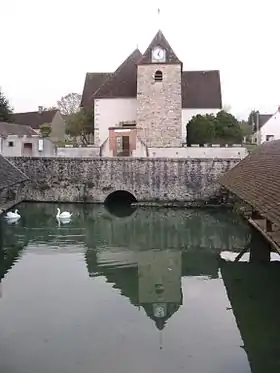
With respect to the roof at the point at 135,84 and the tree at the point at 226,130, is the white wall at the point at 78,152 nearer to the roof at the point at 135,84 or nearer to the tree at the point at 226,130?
the roof at the point at 135,84

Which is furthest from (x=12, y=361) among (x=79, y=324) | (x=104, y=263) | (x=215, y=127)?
(x=215, y=127)

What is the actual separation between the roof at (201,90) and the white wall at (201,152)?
740 cm

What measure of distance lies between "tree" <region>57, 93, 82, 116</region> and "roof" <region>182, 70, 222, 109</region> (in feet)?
48.8

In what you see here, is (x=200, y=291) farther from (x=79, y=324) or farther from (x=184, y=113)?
(x=184, y=113)

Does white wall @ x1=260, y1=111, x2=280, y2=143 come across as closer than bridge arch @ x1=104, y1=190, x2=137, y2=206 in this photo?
No

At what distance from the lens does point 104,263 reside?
13961mm

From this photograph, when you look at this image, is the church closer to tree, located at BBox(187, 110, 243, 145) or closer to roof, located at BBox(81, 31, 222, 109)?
roof, located at BBox(81, 31, 222, 109)

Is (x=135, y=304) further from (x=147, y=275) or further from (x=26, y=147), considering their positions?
(x=26, y=147)

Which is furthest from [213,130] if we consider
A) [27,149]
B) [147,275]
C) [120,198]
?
[147,275]

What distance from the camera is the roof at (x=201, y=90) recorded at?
3716 cm

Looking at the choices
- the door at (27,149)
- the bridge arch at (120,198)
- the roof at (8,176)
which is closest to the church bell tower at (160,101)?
the bridge arch at (120,198)

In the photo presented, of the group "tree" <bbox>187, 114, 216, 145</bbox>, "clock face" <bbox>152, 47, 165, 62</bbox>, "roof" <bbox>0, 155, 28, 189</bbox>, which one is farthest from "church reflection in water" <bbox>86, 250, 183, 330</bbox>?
"clock face" <bbox>152, 47, 165, 62</bbox>

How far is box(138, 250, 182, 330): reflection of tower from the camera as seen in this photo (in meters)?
9.85

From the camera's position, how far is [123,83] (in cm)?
3559
